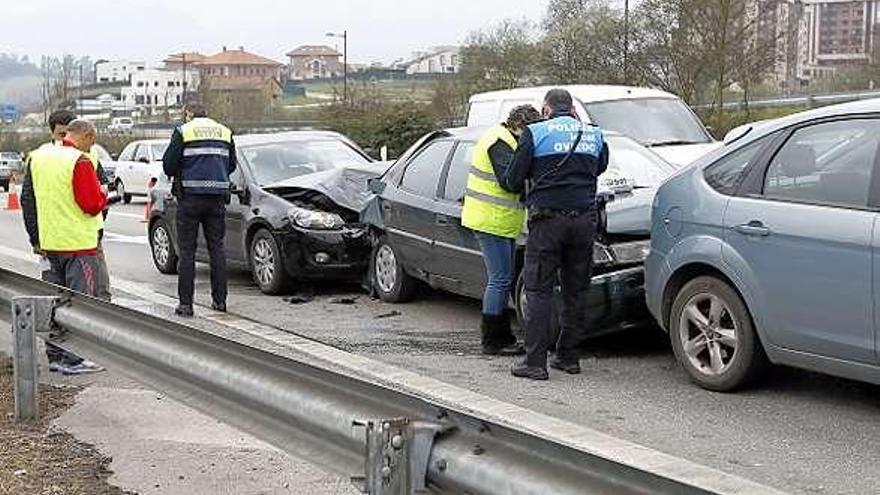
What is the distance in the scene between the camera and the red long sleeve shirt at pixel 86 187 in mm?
7641

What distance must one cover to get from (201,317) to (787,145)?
17.9 ft

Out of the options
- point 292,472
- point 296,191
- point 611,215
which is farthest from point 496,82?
point 292,472

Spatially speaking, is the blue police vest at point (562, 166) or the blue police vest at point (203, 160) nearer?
the blue police vest at point (562, 166)

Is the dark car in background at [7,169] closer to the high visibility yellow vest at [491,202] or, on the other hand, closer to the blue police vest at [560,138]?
the high visibility yellow vest at [491,202]

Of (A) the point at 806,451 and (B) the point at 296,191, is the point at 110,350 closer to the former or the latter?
(A) the point at 806,451

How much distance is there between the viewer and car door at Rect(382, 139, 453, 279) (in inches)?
384

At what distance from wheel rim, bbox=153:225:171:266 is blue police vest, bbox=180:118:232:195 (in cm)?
348

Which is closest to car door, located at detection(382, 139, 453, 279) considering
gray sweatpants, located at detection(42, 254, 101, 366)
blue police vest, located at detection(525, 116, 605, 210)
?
blue police vest, located at detection(525, 116, 605, 210)

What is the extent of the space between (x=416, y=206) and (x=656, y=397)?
3.50 meters

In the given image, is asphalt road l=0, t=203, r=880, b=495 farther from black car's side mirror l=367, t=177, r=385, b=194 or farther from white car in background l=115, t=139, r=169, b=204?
white car in background l=115, t=139, r=169, b=204

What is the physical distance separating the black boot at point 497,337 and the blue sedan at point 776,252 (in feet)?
4.10

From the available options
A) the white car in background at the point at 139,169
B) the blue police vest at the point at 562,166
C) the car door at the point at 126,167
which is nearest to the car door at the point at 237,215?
the blue police vest at the point at 562,166

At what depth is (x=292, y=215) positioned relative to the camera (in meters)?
11.1

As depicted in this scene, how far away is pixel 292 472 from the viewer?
543 cm
